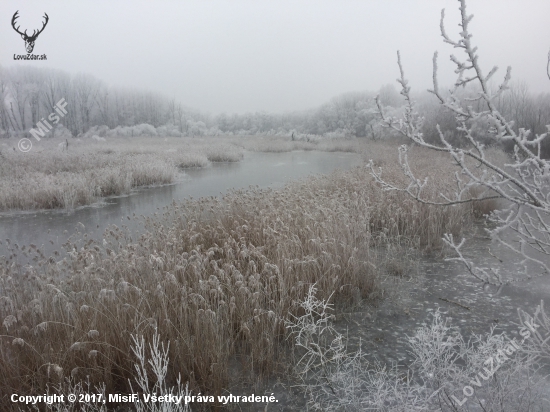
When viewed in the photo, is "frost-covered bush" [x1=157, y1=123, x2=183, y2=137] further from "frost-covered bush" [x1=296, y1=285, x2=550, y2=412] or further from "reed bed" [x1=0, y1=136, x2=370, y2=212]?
"frost-covered bush" [x1=296, y1=285, x2=550, y2=412]

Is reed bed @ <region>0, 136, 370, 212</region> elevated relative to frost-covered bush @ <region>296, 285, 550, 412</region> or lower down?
Result: elevated

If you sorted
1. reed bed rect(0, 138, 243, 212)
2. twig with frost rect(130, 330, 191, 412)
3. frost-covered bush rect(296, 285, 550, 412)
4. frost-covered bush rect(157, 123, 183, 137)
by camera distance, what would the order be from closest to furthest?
1. twig with frost rect(130, 330, 191, 412)
2. frost-covered bush rect(296, 285, 550, 412)
3. reed bed rect(0, 138, 243, 212)
4. frost-covered bush rect(157, 123, 183, 137)

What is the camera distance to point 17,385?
84.0 inches

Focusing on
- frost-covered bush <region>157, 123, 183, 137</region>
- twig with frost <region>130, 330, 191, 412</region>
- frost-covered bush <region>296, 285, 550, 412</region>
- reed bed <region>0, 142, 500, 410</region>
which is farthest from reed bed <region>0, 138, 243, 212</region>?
frost-covered bush <region>157, 123, 183, 137</region>

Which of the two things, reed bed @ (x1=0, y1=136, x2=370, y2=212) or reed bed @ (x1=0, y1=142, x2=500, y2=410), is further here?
reed bed @ (x1=0, y1=136, x2=370, y2=212)

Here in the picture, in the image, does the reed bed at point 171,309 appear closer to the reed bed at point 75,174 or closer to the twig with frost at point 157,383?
the twig with frost at point 157,383

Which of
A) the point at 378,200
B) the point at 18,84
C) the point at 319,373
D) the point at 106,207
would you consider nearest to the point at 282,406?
the point at 319,373

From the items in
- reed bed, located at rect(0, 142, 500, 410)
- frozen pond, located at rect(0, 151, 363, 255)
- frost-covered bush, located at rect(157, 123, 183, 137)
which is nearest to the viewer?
reed bed, located at rect(0, 142, 500, 410)

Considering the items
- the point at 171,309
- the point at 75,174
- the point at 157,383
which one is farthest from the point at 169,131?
the point at 157,383

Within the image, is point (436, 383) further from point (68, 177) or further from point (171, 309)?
point (68, 177)

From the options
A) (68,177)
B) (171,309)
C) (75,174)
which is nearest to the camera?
(171,309)

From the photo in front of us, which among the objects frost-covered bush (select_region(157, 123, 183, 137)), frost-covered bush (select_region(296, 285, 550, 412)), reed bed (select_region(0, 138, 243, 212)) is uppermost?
frost-covered bush (select_region(157, 123, 183, 137))

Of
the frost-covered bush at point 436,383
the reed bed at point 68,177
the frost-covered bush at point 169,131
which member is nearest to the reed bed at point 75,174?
the reed bed at point 68,177

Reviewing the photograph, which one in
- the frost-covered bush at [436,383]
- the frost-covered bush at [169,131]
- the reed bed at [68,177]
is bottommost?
the frost-covered bush at [436,383]
